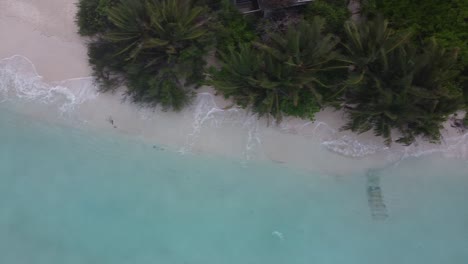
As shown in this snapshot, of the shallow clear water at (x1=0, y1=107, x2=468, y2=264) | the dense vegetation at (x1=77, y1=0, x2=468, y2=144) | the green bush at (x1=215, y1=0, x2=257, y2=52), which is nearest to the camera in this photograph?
the dense vegetation at (x1=77, y1=0, x2=468, y2=144)

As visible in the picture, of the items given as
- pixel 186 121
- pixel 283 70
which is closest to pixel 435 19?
pixel 283 70

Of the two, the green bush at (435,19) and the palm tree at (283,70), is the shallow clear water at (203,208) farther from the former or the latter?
the green bush at (435,19)

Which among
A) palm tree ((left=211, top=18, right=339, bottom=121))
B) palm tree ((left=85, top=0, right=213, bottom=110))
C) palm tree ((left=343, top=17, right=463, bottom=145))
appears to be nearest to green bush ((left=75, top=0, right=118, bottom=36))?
palm tree ((left=85, top=0, right=213, bottom=110))

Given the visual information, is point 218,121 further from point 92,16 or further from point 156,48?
point 92,16

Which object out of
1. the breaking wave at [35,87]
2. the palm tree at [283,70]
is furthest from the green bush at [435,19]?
the breaking wave at [35,87]

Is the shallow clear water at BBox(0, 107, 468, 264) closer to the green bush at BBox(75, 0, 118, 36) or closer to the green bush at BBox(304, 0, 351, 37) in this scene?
the green bush at BBox(75, 0, 118, 36)

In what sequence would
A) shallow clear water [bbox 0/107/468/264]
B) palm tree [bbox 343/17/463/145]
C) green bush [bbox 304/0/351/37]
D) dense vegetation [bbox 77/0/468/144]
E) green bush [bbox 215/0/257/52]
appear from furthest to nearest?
shallow clear water [bbox 0/107/468/264], green bush [bbox 215/0/257/52], green bush [bbox 304/0/351/37], dense vegetation [bbox 77/0/468/144], palm tree [bbox 343/17/463/145]
